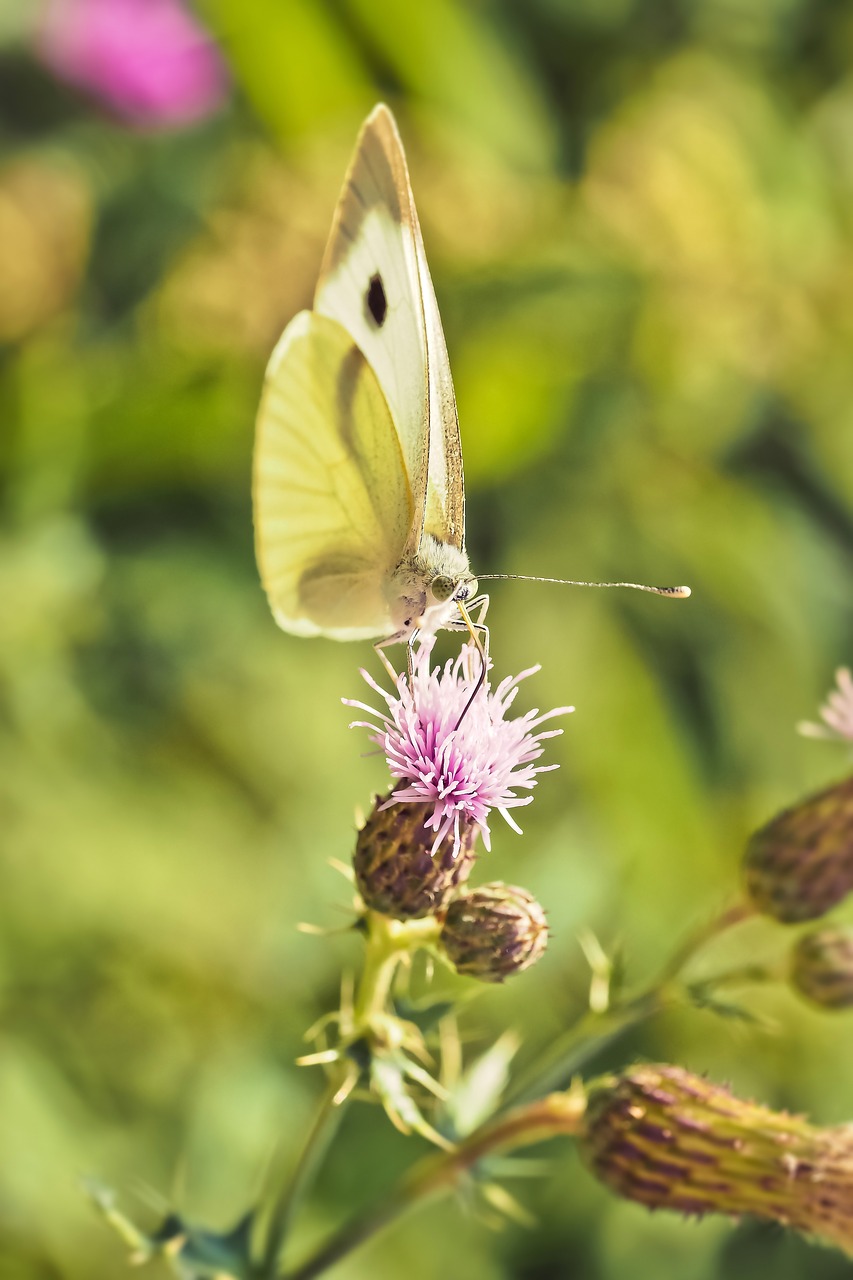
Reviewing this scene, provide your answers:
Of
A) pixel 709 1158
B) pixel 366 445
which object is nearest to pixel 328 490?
pixel 366 445

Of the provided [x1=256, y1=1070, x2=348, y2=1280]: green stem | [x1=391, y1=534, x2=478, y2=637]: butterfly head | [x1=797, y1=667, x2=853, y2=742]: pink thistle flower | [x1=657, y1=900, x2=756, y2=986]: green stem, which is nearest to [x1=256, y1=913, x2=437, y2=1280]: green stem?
[x1=256, y1=1070, x2=348, y2=1280]: green stem

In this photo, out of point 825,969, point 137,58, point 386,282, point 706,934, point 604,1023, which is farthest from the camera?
point 137,58

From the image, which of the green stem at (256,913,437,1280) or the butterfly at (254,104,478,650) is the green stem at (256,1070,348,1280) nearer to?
the green stem at (256,913,437,1280)

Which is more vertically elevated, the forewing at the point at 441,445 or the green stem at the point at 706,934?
the forewing at the point at 441,445

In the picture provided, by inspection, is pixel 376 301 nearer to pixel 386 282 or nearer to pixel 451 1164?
pixel 386 282

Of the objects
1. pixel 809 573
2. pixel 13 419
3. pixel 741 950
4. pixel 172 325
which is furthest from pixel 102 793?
pixel 809 573

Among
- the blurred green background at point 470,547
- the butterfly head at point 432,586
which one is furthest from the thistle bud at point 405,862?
the blurred green background at point 470,547

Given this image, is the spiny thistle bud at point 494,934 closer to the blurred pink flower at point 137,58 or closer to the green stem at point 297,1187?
the green stem at point 297,1187
